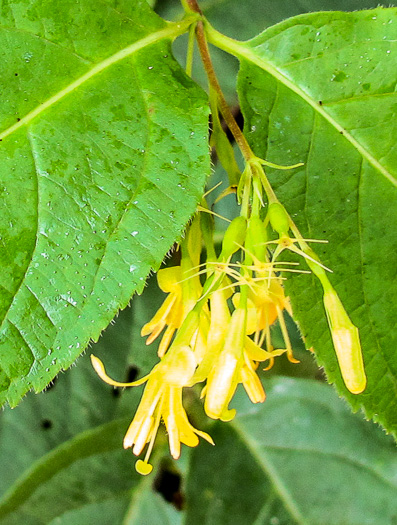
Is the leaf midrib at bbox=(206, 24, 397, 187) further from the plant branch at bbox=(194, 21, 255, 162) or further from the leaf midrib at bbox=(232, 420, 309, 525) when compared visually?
the leaf midrib at bbox=(232, 420, 309, 525)

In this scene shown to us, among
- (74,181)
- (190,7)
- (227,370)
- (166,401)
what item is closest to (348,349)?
(227,370)

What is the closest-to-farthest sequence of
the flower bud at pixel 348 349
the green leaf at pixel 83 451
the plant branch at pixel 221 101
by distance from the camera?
the flower bud at pixel 348 349, the plant branch at pixel 221 101, the green leaf at pixel 83 451

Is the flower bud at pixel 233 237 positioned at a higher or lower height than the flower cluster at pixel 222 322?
higher

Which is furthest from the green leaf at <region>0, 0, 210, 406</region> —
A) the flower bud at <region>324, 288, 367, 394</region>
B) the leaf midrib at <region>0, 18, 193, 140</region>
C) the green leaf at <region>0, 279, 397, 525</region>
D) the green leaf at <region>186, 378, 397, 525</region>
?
the green leaf at <region>186, 378, 397, 525</region>

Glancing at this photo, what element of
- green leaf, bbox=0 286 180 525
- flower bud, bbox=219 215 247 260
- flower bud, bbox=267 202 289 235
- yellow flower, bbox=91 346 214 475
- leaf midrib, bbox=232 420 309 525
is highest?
flower bud, bbox=267 202 289 235

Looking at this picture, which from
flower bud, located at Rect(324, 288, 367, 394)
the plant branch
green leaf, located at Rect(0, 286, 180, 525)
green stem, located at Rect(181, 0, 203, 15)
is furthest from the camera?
green leaf, located at Rect(0, 286, 180, 525)

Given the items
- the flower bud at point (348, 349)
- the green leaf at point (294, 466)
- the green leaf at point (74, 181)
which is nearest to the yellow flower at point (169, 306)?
the green leaf at point (74, 181)

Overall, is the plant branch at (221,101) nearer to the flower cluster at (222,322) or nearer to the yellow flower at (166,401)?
the flower cluster at (222,322)

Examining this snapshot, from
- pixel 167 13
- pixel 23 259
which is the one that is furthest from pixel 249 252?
pixel 167 13
